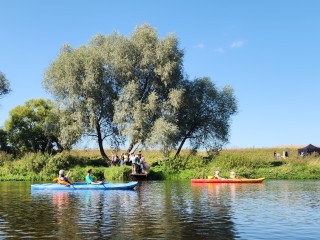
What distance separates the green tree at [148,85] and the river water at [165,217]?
2089 centimetres

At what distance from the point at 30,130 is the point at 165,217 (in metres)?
38.9

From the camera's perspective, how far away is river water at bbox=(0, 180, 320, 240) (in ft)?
43.0

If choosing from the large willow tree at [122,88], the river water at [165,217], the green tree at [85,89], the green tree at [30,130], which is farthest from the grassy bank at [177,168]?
the river water at [165,217]

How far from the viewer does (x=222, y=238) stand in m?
12.3

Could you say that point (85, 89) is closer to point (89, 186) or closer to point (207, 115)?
point (207, 115)

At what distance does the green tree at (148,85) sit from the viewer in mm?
44656

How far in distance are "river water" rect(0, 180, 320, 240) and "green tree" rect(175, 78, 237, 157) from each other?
27.4 metres

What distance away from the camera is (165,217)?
1642 centimetres

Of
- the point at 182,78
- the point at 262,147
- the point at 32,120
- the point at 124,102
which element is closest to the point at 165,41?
the point at 182,78

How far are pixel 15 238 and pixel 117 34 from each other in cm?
3905

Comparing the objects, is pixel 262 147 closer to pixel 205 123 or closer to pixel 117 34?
pixel 205 123

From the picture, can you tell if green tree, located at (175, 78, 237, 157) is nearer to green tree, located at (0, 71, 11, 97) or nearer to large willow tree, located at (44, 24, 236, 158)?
large willow tree, located at (44, 24, 236, 158)

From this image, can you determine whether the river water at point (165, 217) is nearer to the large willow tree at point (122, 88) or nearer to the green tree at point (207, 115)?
the large willow tree at point (122, 88)

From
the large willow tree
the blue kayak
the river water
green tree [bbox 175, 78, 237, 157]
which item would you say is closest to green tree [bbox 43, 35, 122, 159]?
the large willow tree
